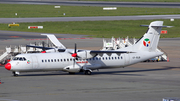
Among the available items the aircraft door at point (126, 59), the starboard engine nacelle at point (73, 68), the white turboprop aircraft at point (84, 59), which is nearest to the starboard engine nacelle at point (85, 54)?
the white turboprop aircraft at point (84, 59)

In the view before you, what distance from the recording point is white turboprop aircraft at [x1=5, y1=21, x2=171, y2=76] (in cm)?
3384

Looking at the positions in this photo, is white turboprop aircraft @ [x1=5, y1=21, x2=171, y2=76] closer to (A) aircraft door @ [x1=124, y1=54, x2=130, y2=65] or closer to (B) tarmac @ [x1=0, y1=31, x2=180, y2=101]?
(A) aircraft door @ [x1=124, y1=54, x2=130, y2=65]

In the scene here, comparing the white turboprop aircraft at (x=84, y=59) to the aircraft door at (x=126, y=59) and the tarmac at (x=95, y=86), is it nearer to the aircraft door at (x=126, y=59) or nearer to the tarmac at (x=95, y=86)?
the aircraft door at (x=126, y=59)

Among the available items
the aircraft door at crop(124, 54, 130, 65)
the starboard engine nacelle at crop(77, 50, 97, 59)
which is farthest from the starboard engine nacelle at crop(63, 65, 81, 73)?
the aircraft door at crop(124, 54, 130, 65)

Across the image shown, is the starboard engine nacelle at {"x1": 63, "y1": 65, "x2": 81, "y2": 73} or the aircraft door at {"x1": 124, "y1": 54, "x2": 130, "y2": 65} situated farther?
the aircraft door at {"x1": 124, "y1": 54, "x2": 130, "y2": 65}

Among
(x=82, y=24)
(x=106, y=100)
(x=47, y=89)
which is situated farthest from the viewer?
(x=82, y=24)

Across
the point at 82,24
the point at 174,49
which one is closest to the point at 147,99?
the point at 174,49

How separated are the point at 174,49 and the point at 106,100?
39571mm

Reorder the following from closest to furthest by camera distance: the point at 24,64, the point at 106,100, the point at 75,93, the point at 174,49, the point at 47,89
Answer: the point at 106,100 < the point at 75,93 < the point at 47,89 < the point at 24,64 < the point at 174,49

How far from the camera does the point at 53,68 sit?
34656mm

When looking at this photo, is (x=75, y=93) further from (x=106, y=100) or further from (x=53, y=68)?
(x=53, y=68)

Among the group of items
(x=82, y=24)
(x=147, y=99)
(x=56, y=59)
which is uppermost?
(x=82, y=24)

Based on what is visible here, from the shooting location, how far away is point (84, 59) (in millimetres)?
36000

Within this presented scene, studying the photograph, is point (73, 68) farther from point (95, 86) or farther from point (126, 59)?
point (95, 86)
